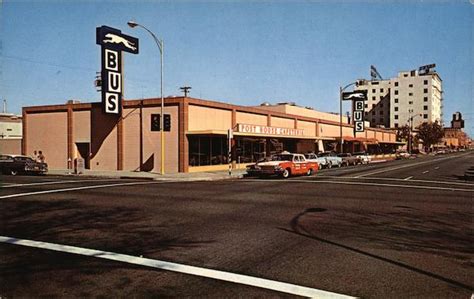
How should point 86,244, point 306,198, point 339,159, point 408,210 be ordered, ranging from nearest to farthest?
1. point 86,244
2. point 408,210
3. point 306,198
4. point 339,159

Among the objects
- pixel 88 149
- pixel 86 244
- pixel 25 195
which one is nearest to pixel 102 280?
pixel 86 244

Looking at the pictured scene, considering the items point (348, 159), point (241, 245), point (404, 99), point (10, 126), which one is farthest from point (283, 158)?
point (404, 99)

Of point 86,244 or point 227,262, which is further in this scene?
point 86,244

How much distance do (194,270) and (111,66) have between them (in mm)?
27296

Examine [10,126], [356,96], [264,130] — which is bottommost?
[264,130]

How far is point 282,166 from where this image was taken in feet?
81.9

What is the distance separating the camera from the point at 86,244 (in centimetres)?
746

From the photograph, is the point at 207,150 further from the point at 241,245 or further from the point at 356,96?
the point at 356,96

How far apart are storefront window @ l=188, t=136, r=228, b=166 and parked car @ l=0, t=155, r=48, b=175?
1067 centimetres

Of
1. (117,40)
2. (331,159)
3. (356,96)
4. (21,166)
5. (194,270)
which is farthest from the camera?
(356,96)

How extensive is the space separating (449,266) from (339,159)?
35.5m

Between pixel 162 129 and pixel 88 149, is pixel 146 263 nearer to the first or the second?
pixel 162 129

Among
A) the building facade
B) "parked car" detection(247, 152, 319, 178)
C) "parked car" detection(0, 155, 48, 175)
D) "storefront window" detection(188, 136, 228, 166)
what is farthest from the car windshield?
the building facade

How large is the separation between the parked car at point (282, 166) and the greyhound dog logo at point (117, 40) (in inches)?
581
